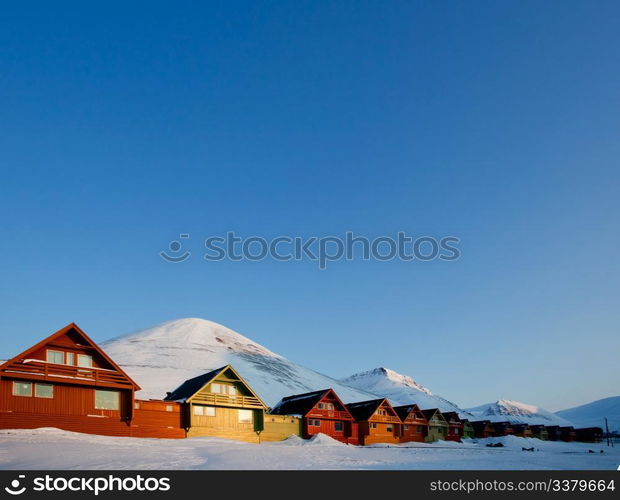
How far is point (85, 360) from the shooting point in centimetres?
4422

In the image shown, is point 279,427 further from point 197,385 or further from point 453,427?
point 453,427

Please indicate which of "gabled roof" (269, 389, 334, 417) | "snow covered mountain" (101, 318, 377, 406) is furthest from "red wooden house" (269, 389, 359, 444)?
"snow covered mountain" (101, 318, 377, 406)

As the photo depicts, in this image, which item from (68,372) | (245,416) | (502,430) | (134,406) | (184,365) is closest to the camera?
(68,372)

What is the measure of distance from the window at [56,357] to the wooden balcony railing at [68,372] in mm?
413

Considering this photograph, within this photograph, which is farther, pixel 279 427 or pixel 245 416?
pixel 279 427

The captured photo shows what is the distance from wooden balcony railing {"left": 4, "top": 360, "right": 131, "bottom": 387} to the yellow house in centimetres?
803

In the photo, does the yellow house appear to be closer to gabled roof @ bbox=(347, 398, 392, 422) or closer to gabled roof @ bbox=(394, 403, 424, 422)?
gabled roof @ bbox=(347, 398, 392, 422)

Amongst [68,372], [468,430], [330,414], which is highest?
[68,372]

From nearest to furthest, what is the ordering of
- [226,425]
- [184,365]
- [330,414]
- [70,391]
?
1. [70,391]
2. [226,425]
3. [330,414]
4. [184,365]

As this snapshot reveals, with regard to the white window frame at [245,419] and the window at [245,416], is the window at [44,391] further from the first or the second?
the window at [245,416]

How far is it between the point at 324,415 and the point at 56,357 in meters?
33.4

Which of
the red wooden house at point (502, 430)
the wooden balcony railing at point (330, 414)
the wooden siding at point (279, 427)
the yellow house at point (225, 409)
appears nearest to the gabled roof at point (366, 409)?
the wooden balcony railing at point (330, 414)

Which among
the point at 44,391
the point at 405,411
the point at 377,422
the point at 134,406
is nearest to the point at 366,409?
the point at 377,422
